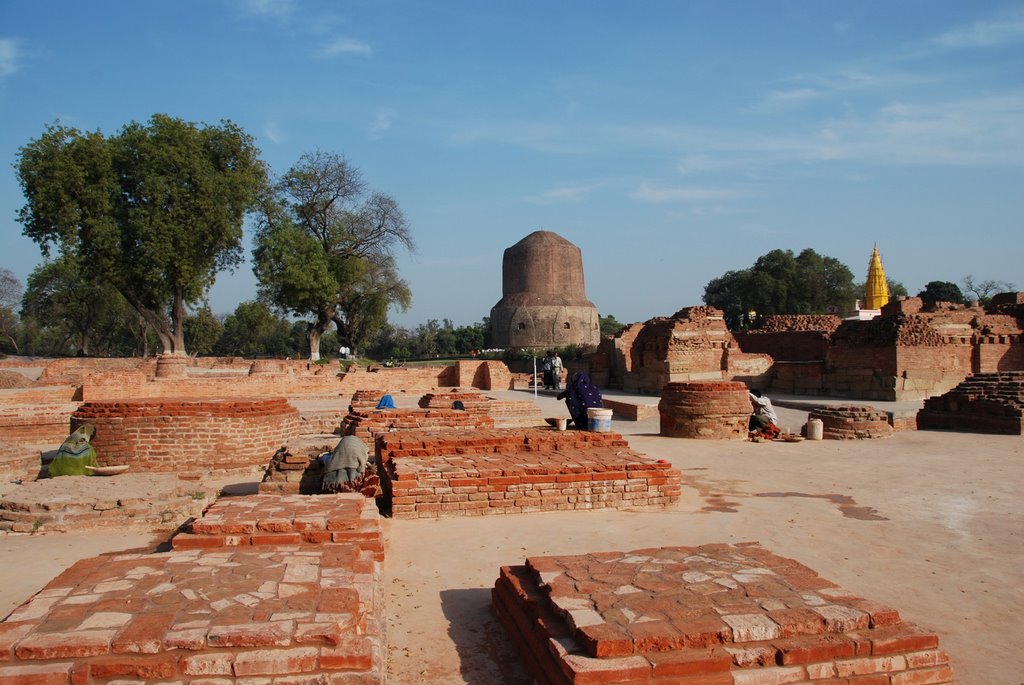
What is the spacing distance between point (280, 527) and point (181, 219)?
22476 mm

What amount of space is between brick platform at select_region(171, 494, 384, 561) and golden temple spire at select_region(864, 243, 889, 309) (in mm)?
43669

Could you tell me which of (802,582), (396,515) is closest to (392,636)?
(802,582)

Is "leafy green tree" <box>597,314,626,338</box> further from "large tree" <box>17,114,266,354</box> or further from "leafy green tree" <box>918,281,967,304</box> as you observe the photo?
"large tree" <box>17,114,266,354</box>

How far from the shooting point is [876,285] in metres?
42.8

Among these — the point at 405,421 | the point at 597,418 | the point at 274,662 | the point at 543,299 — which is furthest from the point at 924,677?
the point at 543,299

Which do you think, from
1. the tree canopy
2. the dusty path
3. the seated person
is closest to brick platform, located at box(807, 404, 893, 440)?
the seated person

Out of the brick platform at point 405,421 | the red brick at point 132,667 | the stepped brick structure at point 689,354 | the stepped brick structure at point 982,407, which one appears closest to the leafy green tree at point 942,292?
the stepped brick structure at point 689,354

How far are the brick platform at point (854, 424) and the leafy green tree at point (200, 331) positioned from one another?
4322cm

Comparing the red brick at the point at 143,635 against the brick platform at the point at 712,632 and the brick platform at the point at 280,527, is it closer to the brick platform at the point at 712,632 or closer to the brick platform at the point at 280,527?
the brick platform at the point at 280,527

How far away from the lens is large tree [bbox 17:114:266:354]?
22.6 meters

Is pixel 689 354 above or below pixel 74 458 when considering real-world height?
above

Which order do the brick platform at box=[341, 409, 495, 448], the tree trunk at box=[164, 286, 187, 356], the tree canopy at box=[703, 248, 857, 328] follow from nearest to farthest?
1. the brick platform at box=[341, 409, 495, 448]
2. the tree trunk at box=[164, 286, 187, 356]
3. the tree canopy at box=[703, 248, 857, 328]

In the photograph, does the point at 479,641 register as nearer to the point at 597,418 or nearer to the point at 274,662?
the point at 274,662

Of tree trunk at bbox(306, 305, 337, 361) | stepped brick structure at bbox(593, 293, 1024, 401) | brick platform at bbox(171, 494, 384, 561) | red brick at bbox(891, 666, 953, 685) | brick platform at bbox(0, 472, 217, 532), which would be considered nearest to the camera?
red brick at bbox(891, 666, 953, 685)
